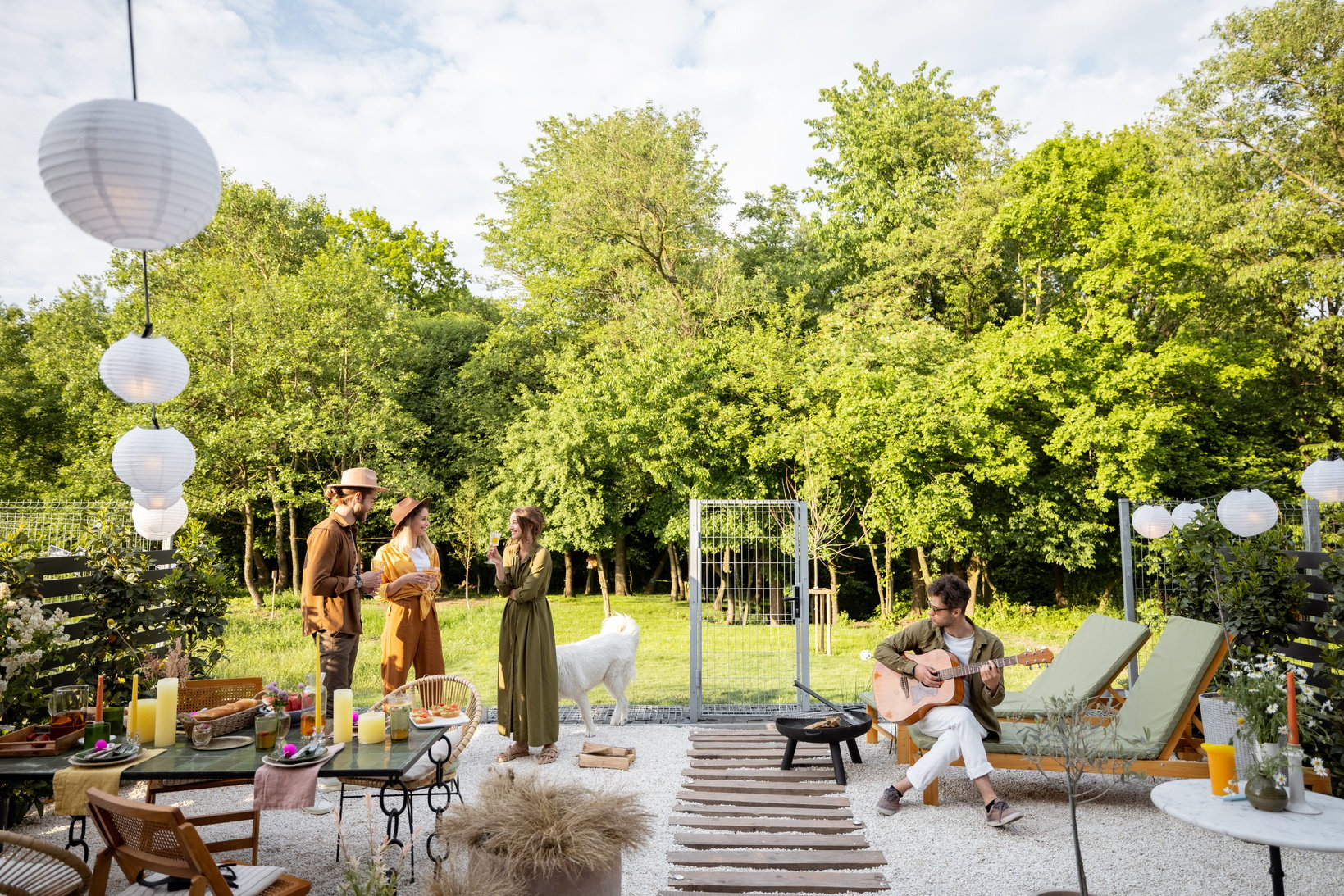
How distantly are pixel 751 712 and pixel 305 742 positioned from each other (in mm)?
4934

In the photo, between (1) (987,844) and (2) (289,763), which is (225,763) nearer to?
(2) (289,763)

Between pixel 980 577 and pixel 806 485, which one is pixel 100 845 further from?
pixel 980 577

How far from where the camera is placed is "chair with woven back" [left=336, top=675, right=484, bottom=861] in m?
3.96

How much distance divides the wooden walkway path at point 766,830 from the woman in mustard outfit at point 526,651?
1.13 meters

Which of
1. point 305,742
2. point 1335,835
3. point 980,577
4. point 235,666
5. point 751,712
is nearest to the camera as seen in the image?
point 1335,835

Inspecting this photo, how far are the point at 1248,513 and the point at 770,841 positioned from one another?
3940 millimetres

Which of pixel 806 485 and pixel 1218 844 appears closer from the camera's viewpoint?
pixel 1218 844

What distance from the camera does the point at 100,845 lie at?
14.9 ft

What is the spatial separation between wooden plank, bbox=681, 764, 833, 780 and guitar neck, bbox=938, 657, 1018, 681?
1226 millimetres

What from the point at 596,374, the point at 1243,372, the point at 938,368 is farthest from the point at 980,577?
the point at 596,374

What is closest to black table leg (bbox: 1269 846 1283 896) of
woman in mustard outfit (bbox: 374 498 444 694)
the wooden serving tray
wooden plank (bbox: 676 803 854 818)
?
wooden plank (bbox: 676 803 854 818)

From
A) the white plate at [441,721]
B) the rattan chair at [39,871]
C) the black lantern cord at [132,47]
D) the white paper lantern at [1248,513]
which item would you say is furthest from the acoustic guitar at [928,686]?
the black lantern cord at [132,47]

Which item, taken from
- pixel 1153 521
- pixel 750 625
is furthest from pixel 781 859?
pixel 750 625

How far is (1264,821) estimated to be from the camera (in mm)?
3006
